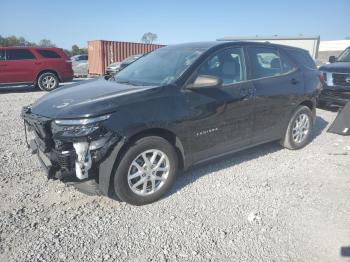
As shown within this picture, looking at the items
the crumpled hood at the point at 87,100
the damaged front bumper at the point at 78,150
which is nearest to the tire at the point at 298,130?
the crumpled hood at the point at 87,100

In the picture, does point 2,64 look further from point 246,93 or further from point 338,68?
point 338,68

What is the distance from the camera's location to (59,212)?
352 cm

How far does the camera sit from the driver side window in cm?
410

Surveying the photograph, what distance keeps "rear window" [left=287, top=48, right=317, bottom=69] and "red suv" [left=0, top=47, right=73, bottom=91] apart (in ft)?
33.2

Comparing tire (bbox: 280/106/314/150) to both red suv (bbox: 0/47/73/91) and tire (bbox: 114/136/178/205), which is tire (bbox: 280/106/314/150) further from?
red suv (bbox: 0/47/73/91)

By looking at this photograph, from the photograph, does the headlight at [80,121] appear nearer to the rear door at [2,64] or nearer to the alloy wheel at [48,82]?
the rear door at [2,64]

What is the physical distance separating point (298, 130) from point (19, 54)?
1091 cm

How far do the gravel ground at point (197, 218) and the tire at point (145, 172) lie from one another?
148 mm

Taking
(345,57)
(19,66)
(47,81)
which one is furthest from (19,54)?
(345,57)

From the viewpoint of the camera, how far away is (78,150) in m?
3.14

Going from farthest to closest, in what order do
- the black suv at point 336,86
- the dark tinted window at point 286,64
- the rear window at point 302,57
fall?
1. the black suv at point 336,86
2. the rear window at point 302,57
3. the dark tinted window at point 286,64

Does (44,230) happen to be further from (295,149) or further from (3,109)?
(3,109)

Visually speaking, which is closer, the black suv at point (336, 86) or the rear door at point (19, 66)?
the black suv at point (336, 86)

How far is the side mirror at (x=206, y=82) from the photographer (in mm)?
3777
